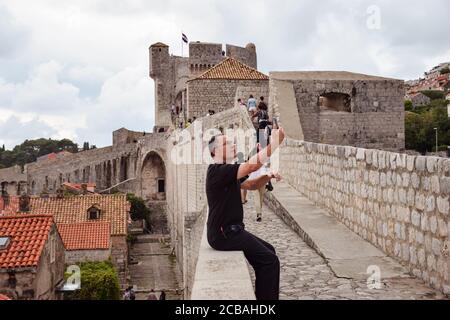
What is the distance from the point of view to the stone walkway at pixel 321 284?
498cm

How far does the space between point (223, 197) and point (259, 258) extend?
0.59 m

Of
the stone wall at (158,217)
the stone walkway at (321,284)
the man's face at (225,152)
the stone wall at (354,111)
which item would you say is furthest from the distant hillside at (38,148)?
the man's face at (225,152)

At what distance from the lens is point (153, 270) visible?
2814 cm

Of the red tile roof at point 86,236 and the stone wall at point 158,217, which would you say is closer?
the red tile roof at point 86,236

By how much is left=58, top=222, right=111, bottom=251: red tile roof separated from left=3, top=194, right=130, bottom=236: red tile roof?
2396 millimetres

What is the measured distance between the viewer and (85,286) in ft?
60.4

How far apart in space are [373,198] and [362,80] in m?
12.9

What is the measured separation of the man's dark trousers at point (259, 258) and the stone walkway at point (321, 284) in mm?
448

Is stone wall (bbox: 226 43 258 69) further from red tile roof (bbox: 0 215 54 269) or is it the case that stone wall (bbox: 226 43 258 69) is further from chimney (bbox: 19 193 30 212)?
red tile roof (bbox: 0 215 54 269)

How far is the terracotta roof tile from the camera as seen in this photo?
2777 centimetres

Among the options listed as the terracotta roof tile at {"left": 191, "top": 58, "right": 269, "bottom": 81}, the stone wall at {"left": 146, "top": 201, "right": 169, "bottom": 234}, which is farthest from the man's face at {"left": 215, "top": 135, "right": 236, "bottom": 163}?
the stone wall at {"left": 146, "top": 201, "right": 169, "bottom": 234}

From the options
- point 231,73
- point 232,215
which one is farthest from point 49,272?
point 231,73

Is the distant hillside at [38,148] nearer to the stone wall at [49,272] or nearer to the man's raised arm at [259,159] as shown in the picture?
the stone wall at [49,272]
